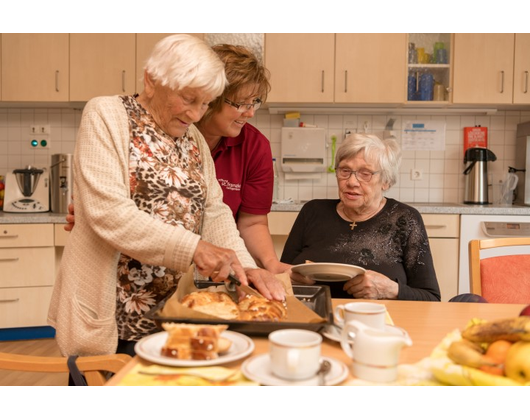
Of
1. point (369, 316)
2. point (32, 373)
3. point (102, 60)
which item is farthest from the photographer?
point (102, 60)

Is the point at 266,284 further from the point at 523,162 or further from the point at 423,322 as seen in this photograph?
the point at 523,162

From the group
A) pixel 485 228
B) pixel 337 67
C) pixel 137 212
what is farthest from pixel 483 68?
pixel 137 212

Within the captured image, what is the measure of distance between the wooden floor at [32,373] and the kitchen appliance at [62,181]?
92 centimetres

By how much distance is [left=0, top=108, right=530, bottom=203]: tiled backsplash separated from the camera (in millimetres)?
4164

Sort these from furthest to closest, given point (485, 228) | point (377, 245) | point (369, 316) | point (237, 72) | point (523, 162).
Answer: point (523, 162) < point (485, 228) < point (377, 245) < point (237, 72) < point (369, 316)

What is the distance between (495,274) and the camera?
1914 millimetres

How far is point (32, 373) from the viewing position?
3.00 m

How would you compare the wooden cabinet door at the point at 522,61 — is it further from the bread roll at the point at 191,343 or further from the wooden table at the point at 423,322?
the bread roll at the point at 191,343

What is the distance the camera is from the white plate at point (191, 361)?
0.93 metres

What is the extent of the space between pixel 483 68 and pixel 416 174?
89cm

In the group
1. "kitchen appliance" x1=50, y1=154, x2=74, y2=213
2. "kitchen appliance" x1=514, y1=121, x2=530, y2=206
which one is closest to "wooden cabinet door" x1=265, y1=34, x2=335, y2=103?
"kitchen appliance" x1=514, y1=121, x2=530, y2=206

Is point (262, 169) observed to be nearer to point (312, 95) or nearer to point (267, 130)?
point (312, 95)

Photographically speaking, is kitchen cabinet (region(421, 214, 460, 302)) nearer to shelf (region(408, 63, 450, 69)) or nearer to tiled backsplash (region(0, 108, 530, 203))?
tiled backsplash (region(0, 108, 530, 203))

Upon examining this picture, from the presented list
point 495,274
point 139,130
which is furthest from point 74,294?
point 495,274
